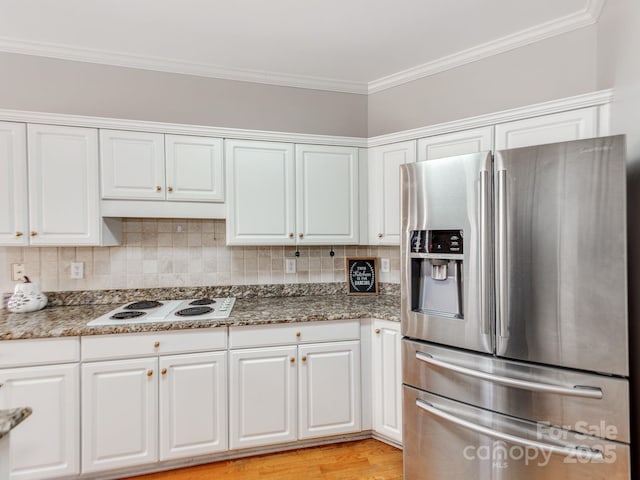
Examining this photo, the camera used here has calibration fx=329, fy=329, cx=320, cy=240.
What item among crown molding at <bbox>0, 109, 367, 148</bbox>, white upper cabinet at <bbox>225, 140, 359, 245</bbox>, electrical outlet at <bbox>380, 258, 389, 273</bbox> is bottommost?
electrical outlet at <bbox>380, 258, 389, 273</bbox>

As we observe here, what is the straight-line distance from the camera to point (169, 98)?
2494 millimetres

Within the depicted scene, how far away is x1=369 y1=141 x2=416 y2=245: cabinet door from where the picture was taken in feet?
7.88

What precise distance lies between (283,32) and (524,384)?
2.36m

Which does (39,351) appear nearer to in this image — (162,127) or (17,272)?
(17,272)

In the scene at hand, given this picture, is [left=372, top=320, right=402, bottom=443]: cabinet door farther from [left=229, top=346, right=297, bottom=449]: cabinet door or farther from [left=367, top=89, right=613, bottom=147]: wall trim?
[left=367, top=89, right=613, bottom=147]: wall trim

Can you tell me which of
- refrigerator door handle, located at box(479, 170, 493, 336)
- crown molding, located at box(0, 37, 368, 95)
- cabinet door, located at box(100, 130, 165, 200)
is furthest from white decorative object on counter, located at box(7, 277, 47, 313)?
refrigerator door handle, located at box(479, 170, 493, 336)

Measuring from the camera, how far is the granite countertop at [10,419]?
709mm

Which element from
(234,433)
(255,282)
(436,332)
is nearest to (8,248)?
(255,282)

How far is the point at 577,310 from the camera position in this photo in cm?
132

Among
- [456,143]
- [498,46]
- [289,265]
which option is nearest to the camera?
[456,143]

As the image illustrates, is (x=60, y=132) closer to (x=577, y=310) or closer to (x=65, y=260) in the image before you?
(x=65, y=260)

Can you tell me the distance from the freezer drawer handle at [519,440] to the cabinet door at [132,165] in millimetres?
2088

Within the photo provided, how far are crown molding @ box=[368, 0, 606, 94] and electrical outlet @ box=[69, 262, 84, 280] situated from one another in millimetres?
2664

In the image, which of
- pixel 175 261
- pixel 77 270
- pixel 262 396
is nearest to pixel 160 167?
pixel 175 261
